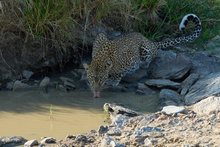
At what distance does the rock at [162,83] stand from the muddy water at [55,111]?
300 millimetres

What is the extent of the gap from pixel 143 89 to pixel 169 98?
0.76 m

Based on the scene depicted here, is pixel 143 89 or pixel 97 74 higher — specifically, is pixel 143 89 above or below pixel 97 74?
below

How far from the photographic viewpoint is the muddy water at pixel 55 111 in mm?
4883

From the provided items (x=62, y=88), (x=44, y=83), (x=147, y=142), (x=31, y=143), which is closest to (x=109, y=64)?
(x=62, y=88)

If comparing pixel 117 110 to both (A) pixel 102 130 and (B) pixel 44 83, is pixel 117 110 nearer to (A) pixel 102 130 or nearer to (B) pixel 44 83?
(A) pixel 102 130

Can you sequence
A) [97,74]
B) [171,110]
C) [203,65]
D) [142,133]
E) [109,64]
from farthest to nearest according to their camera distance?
[203,65] < [109,64] < [97,74] < [171,110] < [142,133]

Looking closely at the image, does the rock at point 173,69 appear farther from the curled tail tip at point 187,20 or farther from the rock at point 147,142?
the rock at point 147,142

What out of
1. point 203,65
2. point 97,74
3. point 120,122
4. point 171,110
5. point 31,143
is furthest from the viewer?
point 203,65

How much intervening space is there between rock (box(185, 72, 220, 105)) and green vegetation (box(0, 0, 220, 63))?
206cm

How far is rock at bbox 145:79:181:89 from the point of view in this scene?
6.60 meters

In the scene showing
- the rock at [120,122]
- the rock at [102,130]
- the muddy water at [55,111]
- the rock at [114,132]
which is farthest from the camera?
the muddy water at [55,111]

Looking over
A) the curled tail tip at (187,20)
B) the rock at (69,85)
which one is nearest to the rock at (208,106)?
the rock at (69,85)

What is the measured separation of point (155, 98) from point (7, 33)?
9.98 ft

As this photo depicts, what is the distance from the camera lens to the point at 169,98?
598cm
